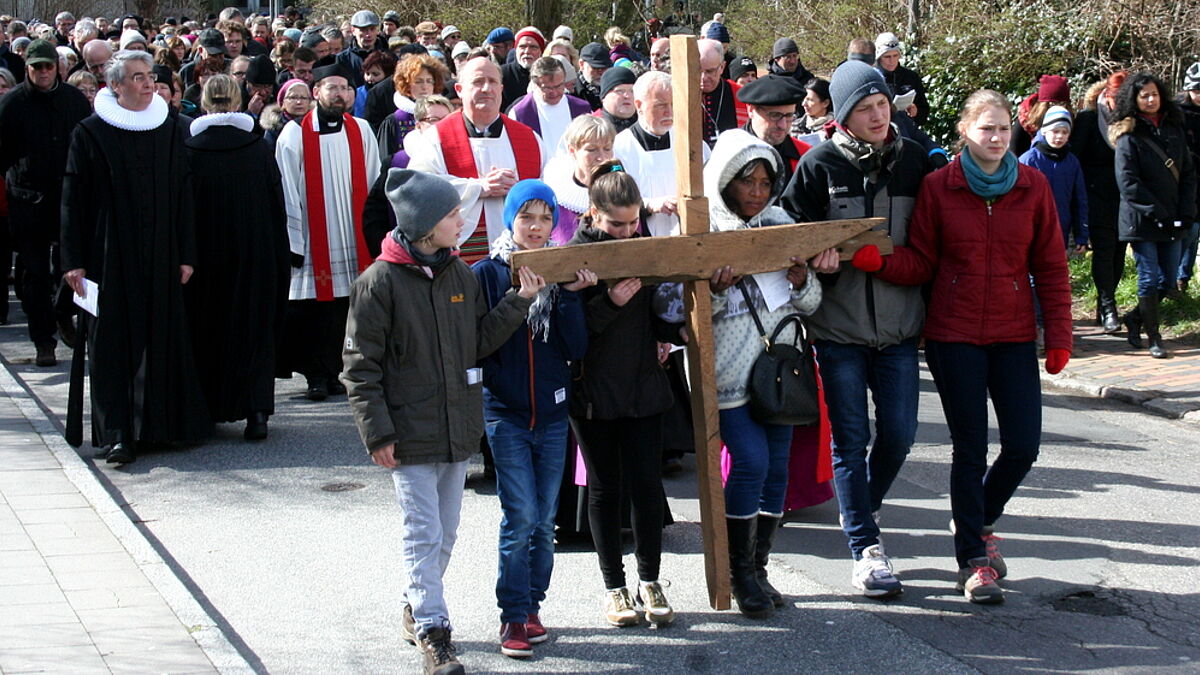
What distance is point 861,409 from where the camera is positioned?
5.45 m

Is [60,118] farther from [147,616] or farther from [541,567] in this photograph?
[541,567]

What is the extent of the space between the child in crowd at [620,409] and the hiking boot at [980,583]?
3.78 feet

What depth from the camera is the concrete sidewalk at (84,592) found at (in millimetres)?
4848

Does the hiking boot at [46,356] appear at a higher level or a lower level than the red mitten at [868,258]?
lower

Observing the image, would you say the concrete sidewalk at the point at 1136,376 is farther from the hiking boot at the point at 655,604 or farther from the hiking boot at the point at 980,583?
the hiking boot at the point at 655,604

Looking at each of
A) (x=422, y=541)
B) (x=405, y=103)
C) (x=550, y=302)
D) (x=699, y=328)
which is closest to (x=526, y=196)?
(x=550, y=302)

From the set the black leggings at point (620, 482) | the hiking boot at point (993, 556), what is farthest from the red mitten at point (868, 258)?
the hiking boot at point (993, 556)

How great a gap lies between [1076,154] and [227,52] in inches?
344

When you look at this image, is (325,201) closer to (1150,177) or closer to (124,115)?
(124,115)

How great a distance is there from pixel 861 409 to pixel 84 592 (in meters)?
3.03

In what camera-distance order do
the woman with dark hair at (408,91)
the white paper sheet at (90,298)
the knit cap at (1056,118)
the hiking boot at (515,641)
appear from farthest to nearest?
1. the knit cap at (1056,118)
2. the woman with dark hair at (408,91)
3. the white paper sheet at (90,298)
4. the hiking boot at (515,641)

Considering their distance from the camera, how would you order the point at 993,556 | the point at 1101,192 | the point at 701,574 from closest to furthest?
the point at 993,556 → the point at 701,574 → the point at 1101,192

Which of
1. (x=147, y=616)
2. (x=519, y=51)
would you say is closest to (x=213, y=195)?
(x=147, y=616)

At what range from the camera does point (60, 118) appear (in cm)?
1002
